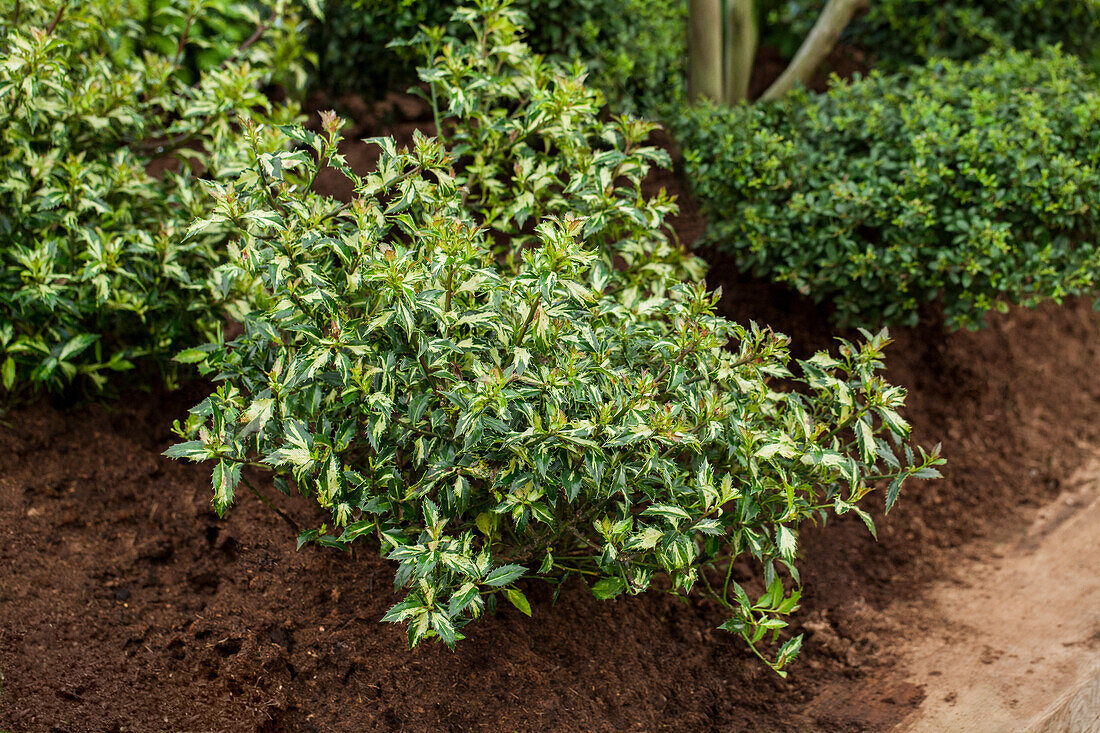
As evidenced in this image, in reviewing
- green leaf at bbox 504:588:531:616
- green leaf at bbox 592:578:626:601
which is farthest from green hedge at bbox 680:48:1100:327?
green leaf at bbox 504:588:531:616

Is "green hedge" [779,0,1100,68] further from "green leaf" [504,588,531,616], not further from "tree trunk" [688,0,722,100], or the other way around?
Result: "green leaf" [504,588,531,616]

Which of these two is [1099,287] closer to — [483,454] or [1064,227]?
[1064,227]

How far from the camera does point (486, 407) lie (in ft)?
6.82

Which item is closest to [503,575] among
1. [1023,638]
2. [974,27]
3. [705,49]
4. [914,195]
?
[1023,638]

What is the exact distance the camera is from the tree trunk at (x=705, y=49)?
405 cm

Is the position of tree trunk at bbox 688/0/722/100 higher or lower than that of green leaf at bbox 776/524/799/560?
higher

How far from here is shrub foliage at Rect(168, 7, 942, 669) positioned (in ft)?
6.72

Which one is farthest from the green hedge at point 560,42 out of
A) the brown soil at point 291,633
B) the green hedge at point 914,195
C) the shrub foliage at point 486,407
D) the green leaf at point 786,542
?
the green leaf at point 786,542

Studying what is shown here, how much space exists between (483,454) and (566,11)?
7.62 ft

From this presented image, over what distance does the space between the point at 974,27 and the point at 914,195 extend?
1824 mm

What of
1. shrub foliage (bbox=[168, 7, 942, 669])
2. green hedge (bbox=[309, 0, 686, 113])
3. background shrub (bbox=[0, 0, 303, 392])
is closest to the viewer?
shrub foliage (bbox=[168, 7, 942, 669])

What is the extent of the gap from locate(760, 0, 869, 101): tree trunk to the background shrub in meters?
2.49

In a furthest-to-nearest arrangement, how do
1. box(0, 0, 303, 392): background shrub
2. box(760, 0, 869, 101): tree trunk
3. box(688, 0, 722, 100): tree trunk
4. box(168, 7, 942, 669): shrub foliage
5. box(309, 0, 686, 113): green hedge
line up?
1. box(760, 0, 869, 101): tree trunk
2. box(688, 0, 722, 100): tree trunk
3. box(309, 0, 686, 113): green hedge
4. box(0, 0, 303, 392): background shrub
5. box(168, 7, 942, 669): shrub foliage

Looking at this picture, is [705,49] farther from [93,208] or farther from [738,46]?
[93,208]
